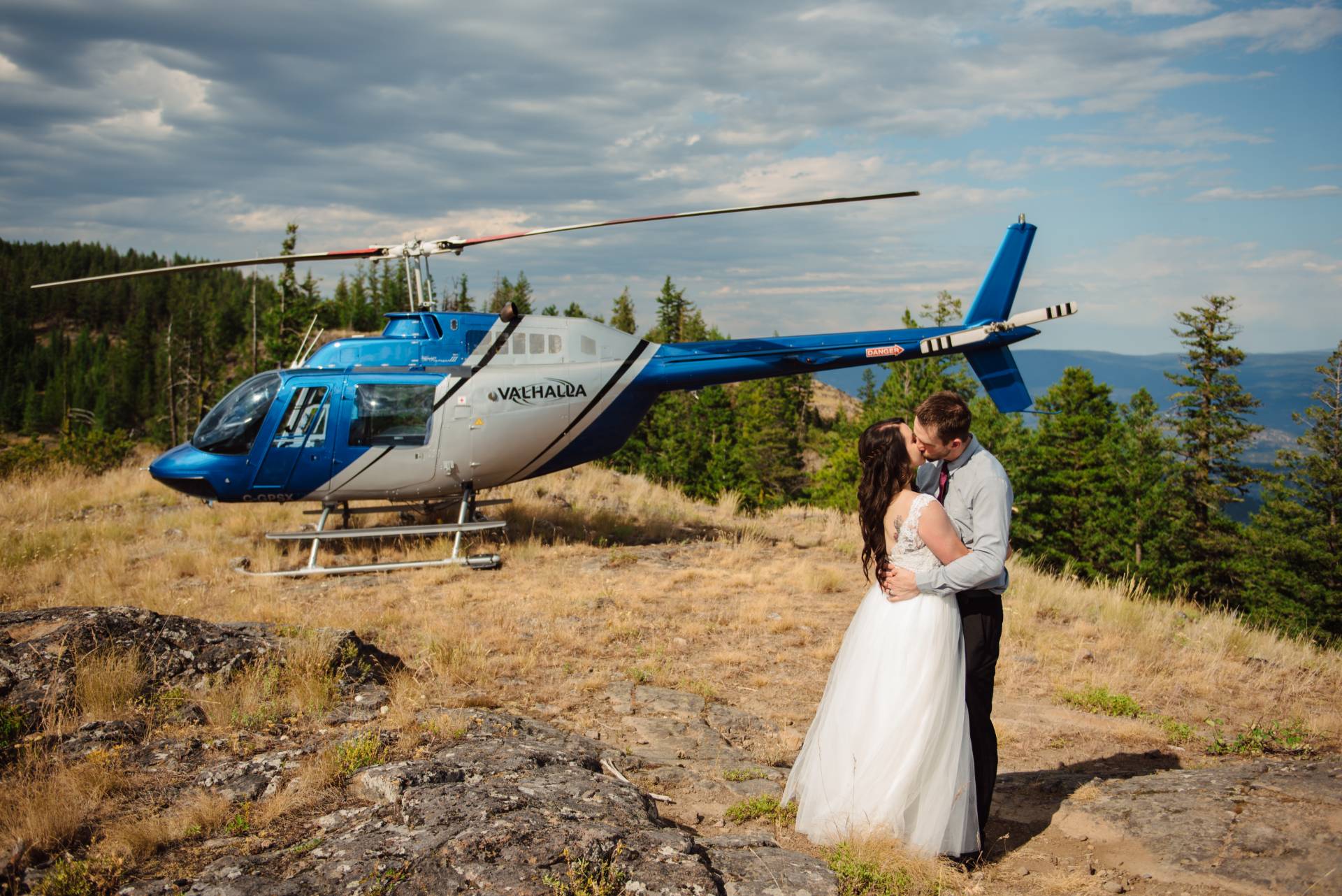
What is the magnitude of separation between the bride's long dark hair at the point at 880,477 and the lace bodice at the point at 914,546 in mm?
100

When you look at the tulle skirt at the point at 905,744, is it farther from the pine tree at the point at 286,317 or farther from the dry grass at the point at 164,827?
the pine tree at the point at 286,317

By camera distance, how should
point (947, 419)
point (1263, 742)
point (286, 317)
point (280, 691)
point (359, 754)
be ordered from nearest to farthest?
point (947, 419)
point (359, 754)
point (280, 691)
point (1263, 742)
point (286, 317)

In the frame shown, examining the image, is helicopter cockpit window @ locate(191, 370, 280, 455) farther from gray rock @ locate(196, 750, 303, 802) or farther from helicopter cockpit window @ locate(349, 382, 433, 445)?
gray rock @ locate(196, 750, 303, 802)

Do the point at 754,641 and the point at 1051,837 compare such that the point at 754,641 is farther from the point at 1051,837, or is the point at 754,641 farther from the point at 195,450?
the point at 195,450

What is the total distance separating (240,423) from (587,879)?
9622mm

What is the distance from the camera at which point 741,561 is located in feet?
38.6

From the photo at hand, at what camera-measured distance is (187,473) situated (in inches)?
421

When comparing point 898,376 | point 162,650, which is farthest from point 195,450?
point 898,376

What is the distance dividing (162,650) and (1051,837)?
19.1 ft

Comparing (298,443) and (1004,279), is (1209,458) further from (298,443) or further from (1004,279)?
(298,443)

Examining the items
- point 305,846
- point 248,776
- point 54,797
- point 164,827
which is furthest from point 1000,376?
point 54,797

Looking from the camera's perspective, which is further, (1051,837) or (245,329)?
(245,329)

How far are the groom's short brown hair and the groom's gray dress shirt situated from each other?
15 cm

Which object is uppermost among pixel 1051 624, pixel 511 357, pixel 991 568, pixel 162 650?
pixel 511 357
